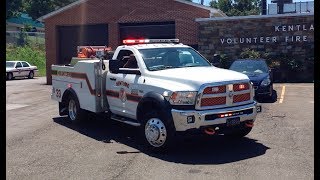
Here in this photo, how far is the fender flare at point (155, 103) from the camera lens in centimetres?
760

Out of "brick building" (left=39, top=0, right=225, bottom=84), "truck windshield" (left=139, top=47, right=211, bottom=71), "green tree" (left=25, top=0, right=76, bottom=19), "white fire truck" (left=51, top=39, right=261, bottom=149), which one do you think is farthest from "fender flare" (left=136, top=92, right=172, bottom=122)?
"green tree" (left=25, top=0, right=76, bottom=19)

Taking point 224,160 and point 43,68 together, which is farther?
point 43,68

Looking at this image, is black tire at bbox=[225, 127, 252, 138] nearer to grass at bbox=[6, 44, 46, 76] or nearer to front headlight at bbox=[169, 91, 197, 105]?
front headlight at bbox=[169, 91, 197, 105]

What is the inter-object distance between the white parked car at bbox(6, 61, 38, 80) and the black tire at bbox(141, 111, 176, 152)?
25.5 meters

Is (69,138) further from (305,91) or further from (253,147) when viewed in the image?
(305,91)

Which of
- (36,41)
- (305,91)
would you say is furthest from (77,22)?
(36,41)

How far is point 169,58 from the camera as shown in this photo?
29.7 ft

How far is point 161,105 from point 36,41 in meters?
45.1

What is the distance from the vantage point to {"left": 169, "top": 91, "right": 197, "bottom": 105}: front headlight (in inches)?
298

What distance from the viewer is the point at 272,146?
828 centimetres

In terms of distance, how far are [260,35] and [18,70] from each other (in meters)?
18.6

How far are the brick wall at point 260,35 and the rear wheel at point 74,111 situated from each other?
13384 millimetres

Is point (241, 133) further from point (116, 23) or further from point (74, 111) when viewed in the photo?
point (116, 23)

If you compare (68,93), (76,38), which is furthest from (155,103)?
(76,38)
